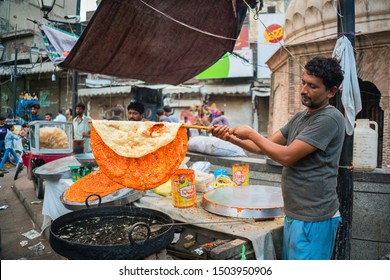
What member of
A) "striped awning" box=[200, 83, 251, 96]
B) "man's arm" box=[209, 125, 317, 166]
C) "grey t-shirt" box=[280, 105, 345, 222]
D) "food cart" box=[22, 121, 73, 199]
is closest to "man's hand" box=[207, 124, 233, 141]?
"man's arm" box=[209, 125, 317, 166]

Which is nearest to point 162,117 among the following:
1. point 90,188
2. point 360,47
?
point 360,47

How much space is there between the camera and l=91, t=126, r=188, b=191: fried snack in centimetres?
214

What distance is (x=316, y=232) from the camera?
1960mm

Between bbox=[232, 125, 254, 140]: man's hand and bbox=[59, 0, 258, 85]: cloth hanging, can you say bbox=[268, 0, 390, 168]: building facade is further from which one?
bbox=[232, 125, 254, 140]: man's hand

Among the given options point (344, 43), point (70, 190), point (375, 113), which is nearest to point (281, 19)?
point (375, 113)

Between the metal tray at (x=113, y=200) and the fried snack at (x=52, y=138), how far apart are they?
10.8ft

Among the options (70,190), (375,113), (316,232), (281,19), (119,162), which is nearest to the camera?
(316,232)

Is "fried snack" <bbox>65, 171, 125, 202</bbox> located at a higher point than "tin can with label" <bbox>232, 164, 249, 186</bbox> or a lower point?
lower

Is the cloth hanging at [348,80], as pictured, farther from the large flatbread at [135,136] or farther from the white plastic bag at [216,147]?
the white plastic bag at [216,147]

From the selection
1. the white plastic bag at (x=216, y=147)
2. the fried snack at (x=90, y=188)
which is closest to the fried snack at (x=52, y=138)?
the white plastic bag at (x=216, y=147)

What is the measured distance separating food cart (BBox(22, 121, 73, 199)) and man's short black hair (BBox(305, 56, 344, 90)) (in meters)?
5.29

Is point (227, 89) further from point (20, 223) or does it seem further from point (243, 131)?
point (243, 131)

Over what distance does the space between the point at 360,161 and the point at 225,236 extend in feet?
8.72

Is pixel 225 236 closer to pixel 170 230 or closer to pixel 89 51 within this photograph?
pixel 170 230
